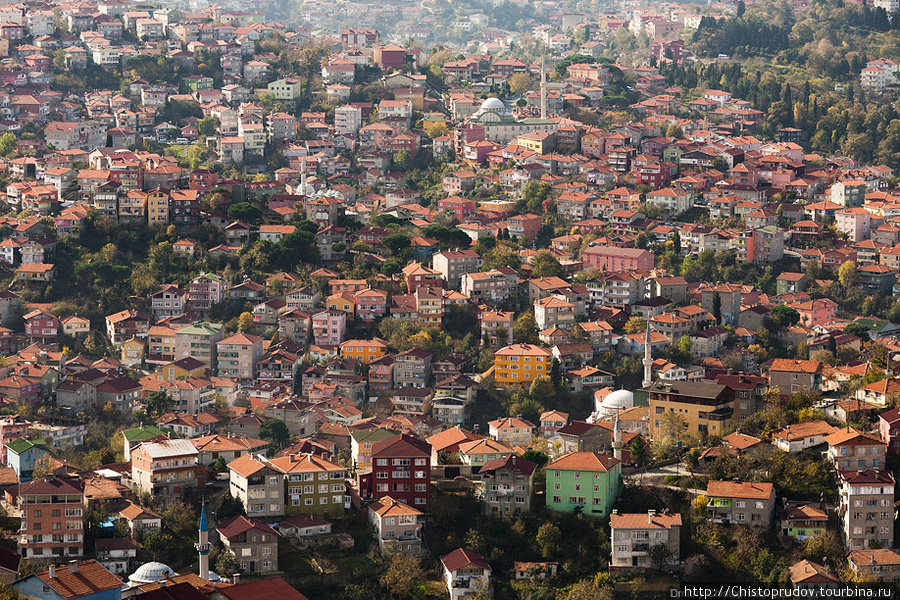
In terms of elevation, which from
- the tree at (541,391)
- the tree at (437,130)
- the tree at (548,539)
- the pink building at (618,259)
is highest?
the tree at (437,130)

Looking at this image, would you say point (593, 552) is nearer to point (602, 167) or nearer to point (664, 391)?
point (664, 391)

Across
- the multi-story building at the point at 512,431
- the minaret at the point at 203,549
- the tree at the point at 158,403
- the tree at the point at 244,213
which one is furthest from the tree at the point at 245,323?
the minaret at the point at 203,549

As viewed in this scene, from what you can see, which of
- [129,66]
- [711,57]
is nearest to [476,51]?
[711,57]

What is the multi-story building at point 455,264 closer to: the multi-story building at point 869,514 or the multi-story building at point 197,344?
the multi-story building at point 197,344

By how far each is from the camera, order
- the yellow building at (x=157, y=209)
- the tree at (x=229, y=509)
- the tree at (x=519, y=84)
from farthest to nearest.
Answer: the tree at (x=519, y=84)
the yellow building at (x=157, y=209)
the tree at (x=229, y=509)

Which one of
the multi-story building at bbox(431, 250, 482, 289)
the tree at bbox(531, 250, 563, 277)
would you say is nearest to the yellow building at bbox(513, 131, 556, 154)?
the tree at bbox(531, 250, 563, 277)

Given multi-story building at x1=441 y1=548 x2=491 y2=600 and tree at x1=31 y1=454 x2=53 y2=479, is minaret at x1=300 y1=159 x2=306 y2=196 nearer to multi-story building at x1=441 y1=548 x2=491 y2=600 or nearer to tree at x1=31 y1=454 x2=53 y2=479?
tree at x1=31 y1=454 x2=53 y2=479

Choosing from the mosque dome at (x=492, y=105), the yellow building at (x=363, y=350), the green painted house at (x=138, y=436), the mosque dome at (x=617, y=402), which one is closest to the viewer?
the green painted house at (x=138, y=436)
